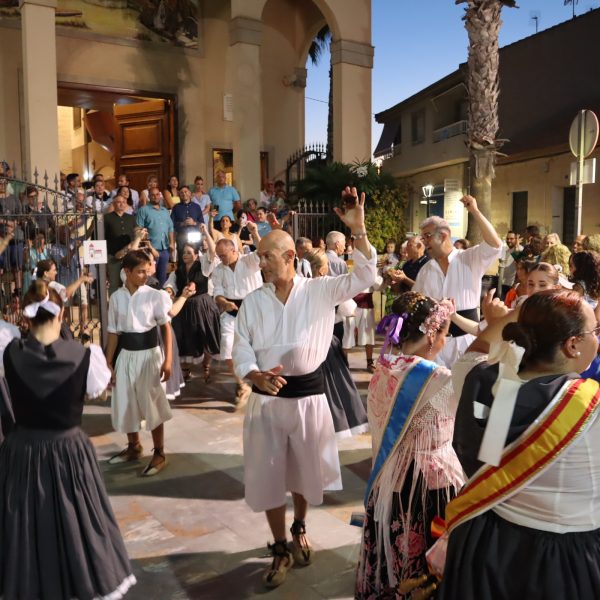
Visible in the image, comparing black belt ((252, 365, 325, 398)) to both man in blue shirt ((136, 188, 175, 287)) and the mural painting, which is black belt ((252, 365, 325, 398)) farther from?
the mural painting

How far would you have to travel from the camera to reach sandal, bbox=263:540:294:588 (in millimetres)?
3611

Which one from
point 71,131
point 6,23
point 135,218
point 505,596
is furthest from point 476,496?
point 71,131

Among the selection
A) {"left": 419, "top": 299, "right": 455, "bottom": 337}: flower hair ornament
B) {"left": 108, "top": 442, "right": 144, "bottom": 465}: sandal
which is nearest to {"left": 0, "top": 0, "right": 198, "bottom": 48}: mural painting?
{"left": 108, "top": 442, "right": 144, "bottom": 465}: sandal

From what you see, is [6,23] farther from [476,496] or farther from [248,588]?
[476,496]

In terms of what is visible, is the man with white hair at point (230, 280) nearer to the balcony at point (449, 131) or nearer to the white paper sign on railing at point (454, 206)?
the balcony at point (449, 131)

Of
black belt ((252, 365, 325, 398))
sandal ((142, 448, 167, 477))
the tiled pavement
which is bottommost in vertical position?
the tiled pavement

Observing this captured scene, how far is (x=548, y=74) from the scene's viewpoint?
65.5 ft

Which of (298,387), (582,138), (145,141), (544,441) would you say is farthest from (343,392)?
(145,141)

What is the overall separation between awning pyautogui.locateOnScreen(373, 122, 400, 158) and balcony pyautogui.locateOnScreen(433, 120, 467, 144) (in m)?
3.96

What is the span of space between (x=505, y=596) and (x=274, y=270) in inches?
81.8

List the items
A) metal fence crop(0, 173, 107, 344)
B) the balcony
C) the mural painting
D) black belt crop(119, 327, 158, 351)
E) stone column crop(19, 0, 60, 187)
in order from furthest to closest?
the balcony → the mural painting → stone column crop(19, 0, 60, 187) → metal fence crop(0, 173, 107, 344) → black belt crop(119, 327, 158, 351)

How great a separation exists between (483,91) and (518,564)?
11.5 meters

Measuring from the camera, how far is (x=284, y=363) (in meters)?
Answer: 3.66

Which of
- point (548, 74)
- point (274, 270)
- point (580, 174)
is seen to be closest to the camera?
point (274, 270)
